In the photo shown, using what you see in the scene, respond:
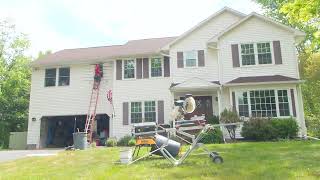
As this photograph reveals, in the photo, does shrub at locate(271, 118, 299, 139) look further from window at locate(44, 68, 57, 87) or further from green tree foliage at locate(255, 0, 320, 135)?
window at locate(44, 68, 57, 87)

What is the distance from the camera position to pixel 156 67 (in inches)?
850

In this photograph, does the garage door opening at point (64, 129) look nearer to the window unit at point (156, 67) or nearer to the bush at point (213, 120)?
the window unit at point (156, 67)

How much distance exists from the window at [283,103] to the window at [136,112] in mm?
8805

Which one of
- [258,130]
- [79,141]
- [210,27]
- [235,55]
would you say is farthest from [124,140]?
[210,27]

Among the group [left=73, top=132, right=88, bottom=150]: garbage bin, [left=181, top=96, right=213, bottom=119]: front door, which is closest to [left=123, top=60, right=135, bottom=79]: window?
[left=181, top=96, right=213, bottom=119]: front door

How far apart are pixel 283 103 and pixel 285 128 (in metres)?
2.05

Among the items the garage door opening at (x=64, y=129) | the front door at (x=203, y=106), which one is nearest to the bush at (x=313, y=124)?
the front door at (x=203, y=106)

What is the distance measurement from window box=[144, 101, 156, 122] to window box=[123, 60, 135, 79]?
2.28m

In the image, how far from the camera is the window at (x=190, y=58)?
20.3 m

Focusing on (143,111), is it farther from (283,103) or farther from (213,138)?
(283,103)

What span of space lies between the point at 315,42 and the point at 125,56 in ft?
43.5

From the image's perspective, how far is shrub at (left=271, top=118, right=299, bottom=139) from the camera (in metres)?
16.3

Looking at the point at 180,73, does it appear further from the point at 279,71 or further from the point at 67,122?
the point at 67,122

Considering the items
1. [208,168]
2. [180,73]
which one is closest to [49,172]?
[208,168]
